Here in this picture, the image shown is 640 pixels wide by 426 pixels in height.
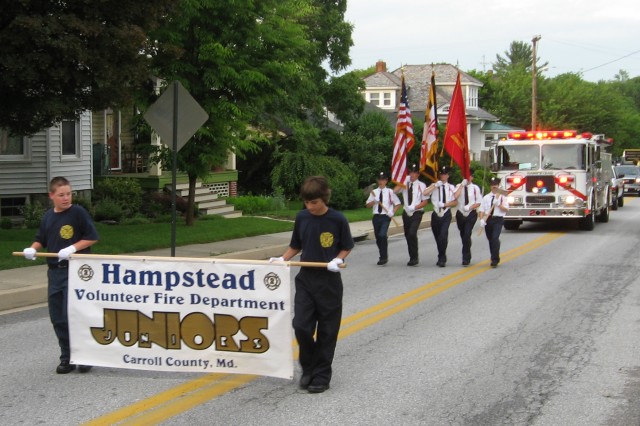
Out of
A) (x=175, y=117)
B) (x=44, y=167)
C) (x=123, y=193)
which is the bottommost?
(x=123, y=193)

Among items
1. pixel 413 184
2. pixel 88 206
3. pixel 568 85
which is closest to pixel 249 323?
pixel 413 184

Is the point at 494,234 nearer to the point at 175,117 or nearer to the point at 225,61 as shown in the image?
the point at 175,117

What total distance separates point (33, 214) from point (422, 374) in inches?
621

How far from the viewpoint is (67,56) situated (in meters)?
13.9

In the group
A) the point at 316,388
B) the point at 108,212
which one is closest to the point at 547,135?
the point at 108,212

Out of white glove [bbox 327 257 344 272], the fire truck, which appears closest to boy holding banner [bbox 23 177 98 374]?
white glove [bbox 327 257 344 272]

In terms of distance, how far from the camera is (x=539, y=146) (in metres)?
22.8

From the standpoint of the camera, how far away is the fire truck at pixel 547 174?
22375mm

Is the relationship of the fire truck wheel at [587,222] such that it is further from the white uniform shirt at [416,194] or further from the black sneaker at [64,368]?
the black sneaker at [64,368]

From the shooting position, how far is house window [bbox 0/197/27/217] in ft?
75.7

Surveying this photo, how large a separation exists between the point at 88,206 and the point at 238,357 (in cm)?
1709

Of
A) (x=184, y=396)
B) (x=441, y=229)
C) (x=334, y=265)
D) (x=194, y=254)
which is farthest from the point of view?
(x=194, y=254)

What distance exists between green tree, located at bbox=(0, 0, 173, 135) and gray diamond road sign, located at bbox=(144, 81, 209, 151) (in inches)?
87.4

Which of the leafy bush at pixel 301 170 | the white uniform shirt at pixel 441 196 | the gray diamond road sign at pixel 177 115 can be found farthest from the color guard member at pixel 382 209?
the leafy bush at pixel 301 170
